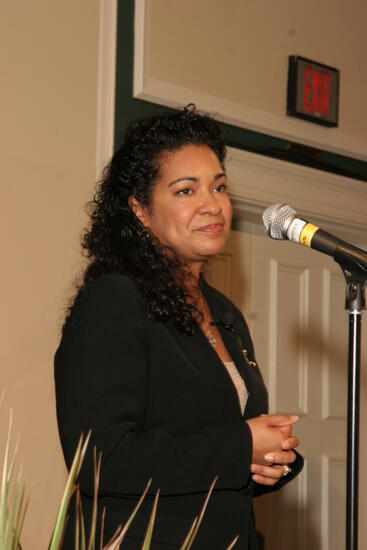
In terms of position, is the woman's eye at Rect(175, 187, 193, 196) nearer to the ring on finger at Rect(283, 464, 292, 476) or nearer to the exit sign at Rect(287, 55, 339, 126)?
the ring on finger at Rect(283, 464, 292, 476)

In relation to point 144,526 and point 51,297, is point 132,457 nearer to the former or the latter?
point 144,526

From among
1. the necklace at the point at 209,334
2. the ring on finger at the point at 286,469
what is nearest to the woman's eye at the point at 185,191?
the necklace at the point at 209,334

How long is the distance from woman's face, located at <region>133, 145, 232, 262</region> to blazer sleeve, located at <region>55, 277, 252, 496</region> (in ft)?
1.05

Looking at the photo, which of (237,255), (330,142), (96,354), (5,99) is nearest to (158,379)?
(96,354)

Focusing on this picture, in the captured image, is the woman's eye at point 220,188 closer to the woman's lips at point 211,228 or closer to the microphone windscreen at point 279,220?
the woman's lips at point 211,228

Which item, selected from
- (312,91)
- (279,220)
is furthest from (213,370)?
(312,91)

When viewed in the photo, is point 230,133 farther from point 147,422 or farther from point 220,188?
point 147,422

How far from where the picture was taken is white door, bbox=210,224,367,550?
4016 mm

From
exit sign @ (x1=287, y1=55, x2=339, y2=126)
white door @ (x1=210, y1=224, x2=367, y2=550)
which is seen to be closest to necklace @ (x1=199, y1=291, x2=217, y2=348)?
white door @ (x1=210, y1=224, x2=367, y2=550)

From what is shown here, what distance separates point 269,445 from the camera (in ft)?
5.72

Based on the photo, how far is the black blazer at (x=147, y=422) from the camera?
5.45 ft

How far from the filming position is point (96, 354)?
1.70 metres

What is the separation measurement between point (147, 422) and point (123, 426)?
0.11 metres

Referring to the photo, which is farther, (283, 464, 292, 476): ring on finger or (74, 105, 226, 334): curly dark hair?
(74, 105, 226, 334): curly dark hair
